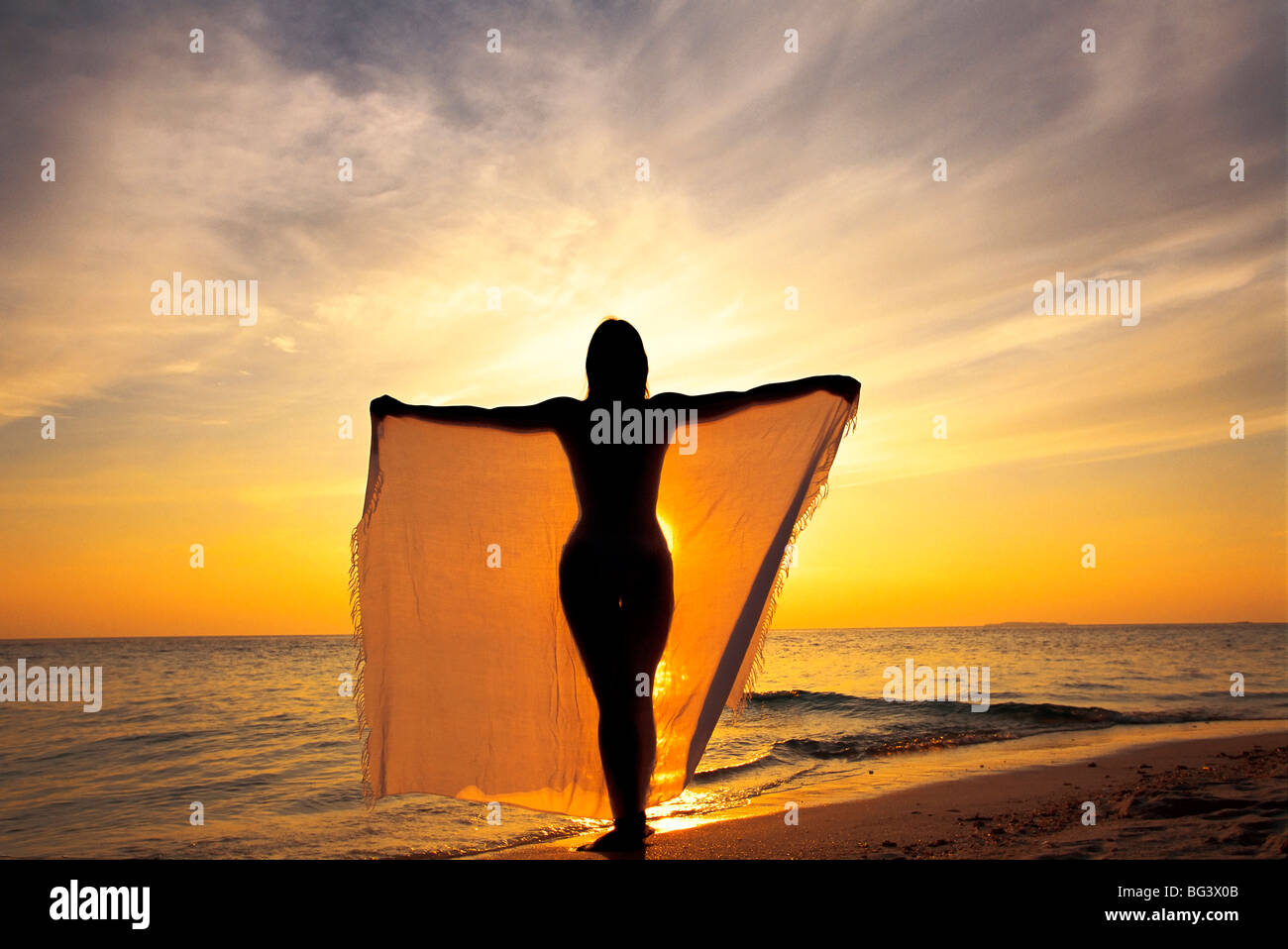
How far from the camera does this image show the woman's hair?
3795 millimetres

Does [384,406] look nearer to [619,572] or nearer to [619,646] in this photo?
[619,572]

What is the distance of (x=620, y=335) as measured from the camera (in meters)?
3.85

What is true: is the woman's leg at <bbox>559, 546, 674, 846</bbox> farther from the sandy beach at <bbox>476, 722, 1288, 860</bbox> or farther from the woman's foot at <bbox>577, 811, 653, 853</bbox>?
the sandy beach at <bbox>476, 722, 1288, 860</bbox>

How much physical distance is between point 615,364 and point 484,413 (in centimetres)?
92

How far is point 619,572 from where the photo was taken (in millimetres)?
3635

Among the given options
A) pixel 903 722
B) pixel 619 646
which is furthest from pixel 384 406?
pixel 903 722

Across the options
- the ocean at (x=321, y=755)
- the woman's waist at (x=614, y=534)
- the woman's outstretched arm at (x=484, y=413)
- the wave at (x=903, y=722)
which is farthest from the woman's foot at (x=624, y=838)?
the wave at (x=903, y=722)

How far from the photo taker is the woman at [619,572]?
3637mm

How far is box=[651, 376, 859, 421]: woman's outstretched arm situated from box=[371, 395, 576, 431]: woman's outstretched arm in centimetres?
80

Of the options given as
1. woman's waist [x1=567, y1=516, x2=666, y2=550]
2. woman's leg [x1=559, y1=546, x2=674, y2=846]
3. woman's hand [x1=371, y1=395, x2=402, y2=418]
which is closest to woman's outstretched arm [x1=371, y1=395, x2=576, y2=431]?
woman's hand [x1=371, y1=395, x2=402, y2=418]

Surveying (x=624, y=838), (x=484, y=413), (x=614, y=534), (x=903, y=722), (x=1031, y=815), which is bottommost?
(x=903, y=722)

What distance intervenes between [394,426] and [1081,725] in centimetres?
1117
